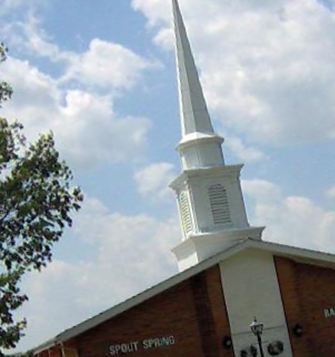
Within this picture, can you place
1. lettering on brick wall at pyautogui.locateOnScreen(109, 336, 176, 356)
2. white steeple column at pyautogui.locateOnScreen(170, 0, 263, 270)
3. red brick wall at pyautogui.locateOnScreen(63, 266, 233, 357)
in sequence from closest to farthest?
lettering on brick wall at pyautogui.locateOnScreen(109, 336, 176, 356) → red brick wall at pyautogui.locateOnScreen(63, 266, 233, 357) → white steeple column at pyautogui.locateOnScreen(170, 0, 263, 270)

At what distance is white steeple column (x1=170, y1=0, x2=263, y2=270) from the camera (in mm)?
29859

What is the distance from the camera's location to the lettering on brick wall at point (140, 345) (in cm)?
2597

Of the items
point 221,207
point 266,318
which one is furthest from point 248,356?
point 221,207

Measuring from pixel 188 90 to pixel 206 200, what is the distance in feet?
16.8

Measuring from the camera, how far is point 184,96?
33031 mm

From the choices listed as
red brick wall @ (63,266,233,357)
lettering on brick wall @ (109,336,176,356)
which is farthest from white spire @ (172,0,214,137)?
lettering on brick wall @ (109,336,176,356)

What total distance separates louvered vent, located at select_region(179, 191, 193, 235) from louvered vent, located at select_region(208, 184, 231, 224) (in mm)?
916

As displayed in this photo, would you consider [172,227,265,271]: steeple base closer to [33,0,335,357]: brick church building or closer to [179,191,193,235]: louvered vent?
[33,0,335,357]: brick church building

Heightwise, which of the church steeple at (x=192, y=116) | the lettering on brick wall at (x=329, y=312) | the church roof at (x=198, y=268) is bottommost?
the lettering on brick wall at (x=329, y=312)

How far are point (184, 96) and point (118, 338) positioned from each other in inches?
427

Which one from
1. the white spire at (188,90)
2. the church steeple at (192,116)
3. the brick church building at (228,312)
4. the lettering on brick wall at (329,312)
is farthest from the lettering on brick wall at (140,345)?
the white spire at (188,90)

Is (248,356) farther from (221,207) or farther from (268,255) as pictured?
(221,207)

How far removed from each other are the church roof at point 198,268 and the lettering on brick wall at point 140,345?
3.44ft

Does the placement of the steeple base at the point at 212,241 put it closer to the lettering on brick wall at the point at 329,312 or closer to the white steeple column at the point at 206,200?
Result: the white steeple column at the point at 206,200
